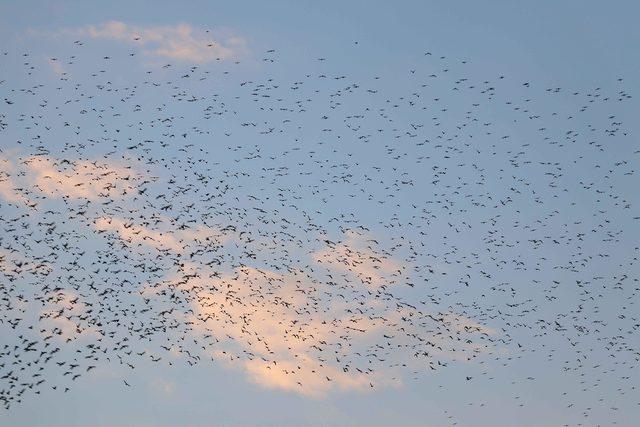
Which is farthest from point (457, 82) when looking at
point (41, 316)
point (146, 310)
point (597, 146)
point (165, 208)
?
point (41, 316)

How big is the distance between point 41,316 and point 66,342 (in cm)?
349

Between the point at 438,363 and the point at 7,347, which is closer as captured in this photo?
the point at 7,347

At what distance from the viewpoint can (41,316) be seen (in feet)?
150

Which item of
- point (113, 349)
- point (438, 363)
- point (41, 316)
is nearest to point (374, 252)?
point (438, 363)

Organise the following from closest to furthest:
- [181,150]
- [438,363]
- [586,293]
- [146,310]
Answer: [181,150] → [146,310] → [438,363] → [586,293]

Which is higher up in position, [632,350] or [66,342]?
[632,350]

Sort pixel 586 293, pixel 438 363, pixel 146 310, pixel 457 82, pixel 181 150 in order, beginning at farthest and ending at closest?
pixel 586 293 → pixel 438 363 → pixel 146 310 → pixel 181 150 → pixel 457 82

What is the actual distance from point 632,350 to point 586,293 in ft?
14.5

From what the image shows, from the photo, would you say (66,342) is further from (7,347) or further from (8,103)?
(8,103)

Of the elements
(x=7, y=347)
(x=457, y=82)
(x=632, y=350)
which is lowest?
(x=7, y=347)

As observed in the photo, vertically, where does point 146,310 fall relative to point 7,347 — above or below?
above

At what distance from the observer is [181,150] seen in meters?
42.6

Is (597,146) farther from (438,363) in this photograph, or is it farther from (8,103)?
(8,103)

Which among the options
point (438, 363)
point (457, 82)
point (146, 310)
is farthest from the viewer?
point (438, 363)
